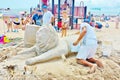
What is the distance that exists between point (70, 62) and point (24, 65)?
0.95m

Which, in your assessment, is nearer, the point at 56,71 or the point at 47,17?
the point at 56,71

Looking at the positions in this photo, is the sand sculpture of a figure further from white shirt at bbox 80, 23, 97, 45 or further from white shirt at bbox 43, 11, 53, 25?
white shirt at bbox 80, 23, 97, 45

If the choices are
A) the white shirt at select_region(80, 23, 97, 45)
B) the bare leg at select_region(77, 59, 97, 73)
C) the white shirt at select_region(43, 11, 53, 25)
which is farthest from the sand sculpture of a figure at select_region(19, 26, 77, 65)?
the white shirt at select_region(80, 23, 97, 45)

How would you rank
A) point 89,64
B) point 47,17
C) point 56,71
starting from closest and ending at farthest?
1. point 56,71
2. point 89,64
3. point 47,17

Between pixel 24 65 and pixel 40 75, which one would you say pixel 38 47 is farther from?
pixel 40 75

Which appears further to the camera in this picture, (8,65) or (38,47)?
(38,47)

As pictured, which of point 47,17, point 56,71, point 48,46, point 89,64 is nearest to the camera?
point 56,71

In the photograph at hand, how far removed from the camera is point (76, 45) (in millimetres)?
5395

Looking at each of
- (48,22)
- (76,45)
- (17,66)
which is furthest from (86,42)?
(17,66)

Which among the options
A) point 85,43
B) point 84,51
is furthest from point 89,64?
point 85,43

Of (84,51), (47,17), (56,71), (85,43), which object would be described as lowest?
(56,71)

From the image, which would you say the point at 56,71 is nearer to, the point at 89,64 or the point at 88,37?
the point at 89,64

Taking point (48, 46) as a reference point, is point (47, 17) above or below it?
above

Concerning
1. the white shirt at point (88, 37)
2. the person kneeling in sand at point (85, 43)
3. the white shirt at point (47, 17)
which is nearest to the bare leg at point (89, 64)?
the person kneeling in sand at point (85, 43)
